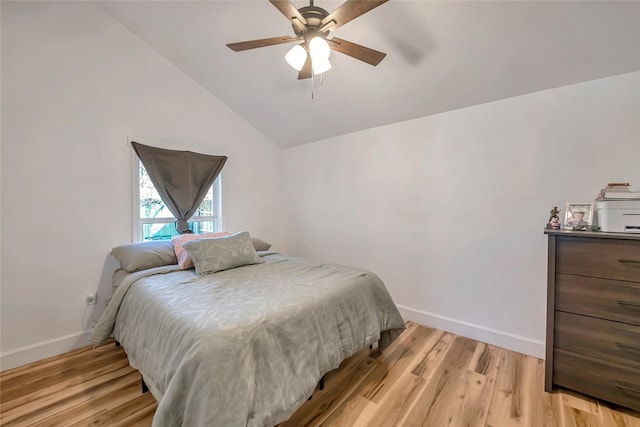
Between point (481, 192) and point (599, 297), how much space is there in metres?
1.05

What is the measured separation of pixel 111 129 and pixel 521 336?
156 inches

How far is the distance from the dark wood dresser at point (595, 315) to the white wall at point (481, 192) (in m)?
0.45

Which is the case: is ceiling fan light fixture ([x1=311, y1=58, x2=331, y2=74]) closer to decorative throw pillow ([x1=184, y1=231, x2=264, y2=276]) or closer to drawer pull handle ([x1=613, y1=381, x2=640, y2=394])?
decorative throw pillow ([x1=184, y1=231, x2=264, y2=276])

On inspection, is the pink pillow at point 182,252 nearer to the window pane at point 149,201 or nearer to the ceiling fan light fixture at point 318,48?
the window pane at point 149,201

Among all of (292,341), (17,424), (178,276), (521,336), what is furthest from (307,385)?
(521,336)

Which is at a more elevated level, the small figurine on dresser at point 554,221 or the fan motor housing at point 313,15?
the fan motor housing at point 313,15

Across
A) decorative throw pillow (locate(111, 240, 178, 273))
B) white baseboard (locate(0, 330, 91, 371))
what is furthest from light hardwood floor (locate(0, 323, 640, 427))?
decorative throw pillow (locate(111, 240, 178, 273))

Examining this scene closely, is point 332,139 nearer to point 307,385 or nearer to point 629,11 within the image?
point 629,11

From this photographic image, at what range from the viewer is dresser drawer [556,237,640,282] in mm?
1503

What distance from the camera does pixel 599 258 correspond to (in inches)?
62.4

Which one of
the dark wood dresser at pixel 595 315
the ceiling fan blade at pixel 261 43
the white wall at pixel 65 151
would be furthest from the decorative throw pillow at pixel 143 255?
the dark wood dresser at pixel 595 315

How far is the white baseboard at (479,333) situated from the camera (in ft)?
7.01

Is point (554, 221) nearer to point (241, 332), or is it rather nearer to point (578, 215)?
point (578, 215)

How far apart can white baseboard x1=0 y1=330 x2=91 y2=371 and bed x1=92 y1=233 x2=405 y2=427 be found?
0.64 m
